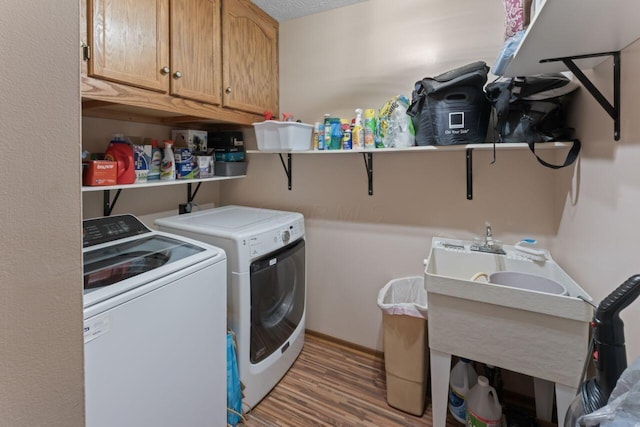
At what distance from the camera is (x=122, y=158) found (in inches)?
63.1

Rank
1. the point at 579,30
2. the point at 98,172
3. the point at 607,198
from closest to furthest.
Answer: the point at 579,30 → the point at 607,198 → the point at 98,172

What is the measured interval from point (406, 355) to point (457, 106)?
1.31 meters

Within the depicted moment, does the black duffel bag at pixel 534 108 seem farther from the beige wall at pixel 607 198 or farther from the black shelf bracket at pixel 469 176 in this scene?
the black shelf bracket at pixel 469 176

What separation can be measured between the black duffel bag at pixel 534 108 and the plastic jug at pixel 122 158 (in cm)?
181

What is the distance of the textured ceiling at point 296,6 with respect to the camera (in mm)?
2023

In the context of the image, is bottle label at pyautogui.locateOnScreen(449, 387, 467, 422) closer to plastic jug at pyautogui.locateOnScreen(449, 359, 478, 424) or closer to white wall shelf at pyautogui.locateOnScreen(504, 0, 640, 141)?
plastic jug at pyautogui.locateOnScreen(449, 359, 478, 424)

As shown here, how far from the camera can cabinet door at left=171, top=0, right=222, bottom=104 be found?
5.11ft

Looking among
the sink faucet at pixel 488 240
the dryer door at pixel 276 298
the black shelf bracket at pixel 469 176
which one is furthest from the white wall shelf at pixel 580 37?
the dryer door at pixel 276 298

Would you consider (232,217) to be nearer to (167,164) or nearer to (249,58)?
(167,164)

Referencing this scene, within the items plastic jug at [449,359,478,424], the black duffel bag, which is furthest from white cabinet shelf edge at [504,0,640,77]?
plastic jug at [449,359,478,424]

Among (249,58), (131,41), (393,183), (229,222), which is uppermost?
(249,58)

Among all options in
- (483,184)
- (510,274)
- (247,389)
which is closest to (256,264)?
(247,389)

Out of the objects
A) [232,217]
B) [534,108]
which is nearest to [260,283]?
[232,217]

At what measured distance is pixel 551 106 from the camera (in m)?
1.37
